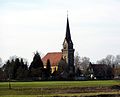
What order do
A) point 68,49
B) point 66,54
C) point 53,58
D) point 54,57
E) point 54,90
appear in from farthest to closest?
point 54,57, point 53,58, point 68,49, point 66,54, point 54,90

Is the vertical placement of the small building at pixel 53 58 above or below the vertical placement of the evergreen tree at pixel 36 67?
above

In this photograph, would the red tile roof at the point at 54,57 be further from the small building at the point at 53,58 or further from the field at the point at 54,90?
the field at the point at 54,90

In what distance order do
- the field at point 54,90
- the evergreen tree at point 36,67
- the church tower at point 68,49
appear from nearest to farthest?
the field at point 54,90 → the evergreen tree at point 36,67 → the church tower at point 68,49

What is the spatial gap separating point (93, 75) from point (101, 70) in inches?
182

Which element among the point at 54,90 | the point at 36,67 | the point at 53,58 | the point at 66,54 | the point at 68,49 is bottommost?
the point at 54,90

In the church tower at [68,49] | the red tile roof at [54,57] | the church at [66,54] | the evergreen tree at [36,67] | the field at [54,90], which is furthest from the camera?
the red tile roof at [54,57]

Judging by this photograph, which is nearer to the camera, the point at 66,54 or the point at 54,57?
the point at 66,54

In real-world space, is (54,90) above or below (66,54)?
below

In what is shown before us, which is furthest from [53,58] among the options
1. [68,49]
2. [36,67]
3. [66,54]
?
[36,67]

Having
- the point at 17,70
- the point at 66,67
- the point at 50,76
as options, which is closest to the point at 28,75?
the point at 17,70

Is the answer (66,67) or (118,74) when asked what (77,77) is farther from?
(118,74)

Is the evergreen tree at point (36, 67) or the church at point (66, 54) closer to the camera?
the evergreen tree at point (36, 67)

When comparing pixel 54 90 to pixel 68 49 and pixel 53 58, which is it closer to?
pixel 68 49

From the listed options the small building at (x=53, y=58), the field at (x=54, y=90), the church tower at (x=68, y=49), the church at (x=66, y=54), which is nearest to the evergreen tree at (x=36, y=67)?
the church at (x=66, y=54)
